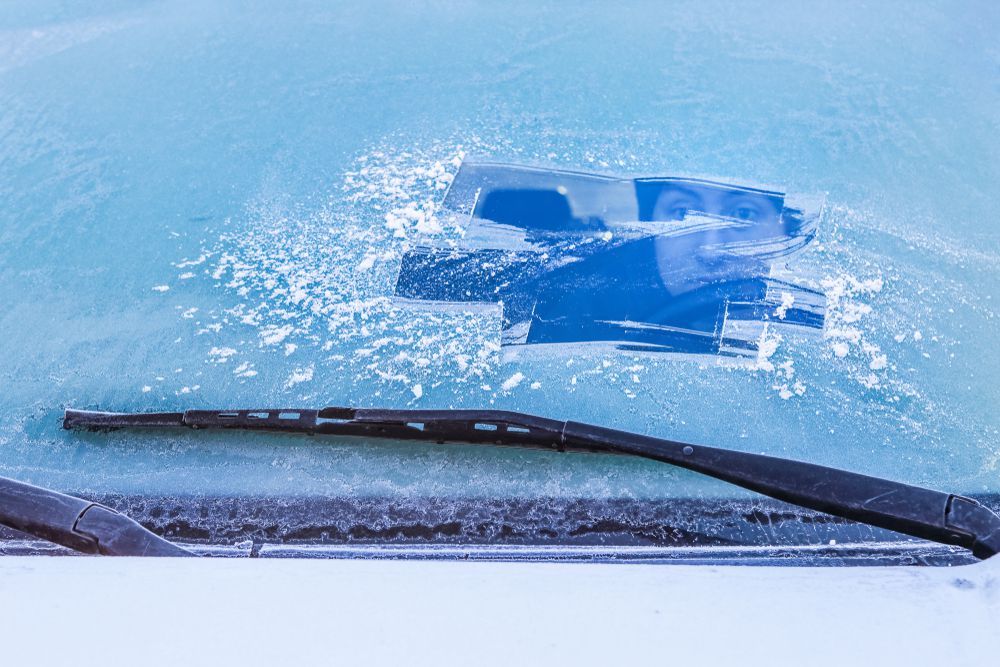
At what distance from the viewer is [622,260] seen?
1349mm

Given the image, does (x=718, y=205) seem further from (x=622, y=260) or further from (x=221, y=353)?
(x=221, y=353)

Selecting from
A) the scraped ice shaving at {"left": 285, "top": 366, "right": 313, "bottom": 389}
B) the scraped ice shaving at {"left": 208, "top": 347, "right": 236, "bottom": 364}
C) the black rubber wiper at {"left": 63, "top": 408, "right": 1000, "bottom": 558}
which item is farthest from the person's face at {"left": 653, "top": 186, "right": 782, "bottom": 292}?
the scraped ice shaving at {"left": 208, "top": 347, "right": 236, "bottom": 364}

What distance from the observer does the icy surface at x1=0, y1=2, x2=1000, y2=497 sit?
3.37ft

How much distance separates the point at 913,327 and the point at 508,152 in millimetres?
836

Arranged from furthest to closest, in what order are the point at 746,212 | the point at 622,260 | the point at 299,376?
the point at 746,212
the point at 622,260
the point at 299,376

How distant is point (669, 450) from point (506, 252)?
1.84 feet

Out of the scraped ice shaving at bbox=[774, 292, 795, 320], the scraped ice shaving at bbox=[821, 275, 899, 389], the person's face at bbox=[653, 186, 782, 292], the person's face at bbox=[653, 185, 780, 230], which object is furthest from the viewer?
the person's face at bbox=[653, 185, 780, 230]

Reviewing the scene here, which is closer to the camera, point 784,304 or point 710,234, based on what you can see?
point 784,304

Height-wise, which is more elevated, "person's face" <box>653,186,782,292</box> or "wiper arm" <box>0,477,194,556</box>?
"person's face" <box>653,186,782,292</box>

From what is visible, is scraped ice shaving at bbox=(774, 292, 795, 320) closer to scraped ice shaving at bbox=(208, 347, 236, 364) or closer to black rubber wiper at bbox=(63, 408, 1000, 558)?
black rubber wiper at bbox=(63, 408, 1000, 558)

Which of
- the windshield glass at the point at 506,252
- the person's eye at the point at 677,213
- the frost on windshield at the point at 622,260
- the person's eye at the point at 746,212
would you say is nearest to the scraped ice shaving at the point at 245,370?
the windshield glass at the point at 506,252

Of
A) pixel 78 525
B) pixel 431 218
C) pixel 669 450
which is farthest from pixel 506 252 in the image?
pixel 78 525

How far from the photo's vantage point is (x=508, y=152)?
1.63 meters

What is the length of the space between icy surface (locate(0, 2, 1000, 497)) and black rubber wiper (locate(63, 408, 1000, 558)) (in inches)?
1.2
